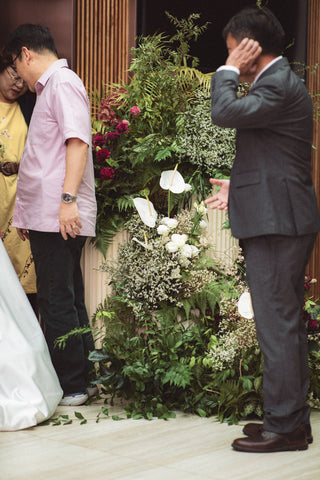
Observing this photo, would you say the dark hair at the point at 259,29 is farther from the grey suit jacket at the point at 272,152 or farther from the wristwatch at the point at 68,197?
the wristwatch at the point at 68,197

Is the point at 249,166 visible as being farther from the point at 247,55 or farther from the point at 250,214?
the point at 247,55

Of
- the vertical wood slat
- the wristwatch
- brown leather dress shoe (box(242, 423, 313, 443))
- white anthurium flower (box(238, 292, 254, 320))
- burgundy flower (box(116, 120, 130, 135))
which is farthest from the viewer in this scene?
the vertical wood slat

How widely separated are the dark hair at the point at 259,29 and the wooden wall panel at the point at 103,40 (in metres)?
1.75

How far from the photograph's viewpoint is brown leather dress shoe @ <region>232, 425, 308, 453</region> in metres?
2.21

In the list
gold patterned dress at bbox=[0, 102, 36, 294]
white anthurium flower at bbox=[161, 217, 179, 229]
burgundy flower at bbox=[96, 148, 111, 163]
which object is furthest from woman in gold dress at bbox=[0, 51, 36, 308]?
white anthurium flower at bbox=[161, 217, 179, 229]

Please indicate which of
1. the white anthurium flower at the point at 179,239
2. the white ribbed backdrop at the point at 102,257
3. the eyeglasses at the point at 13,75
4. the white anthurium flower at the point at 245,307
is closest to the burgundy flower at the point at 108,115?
the eyeglasses at the point at 13,75

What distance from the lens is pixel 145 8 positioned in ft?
15.5

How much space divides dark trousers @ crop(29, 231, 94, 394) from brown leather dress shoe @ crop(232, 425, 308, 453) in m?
0.95

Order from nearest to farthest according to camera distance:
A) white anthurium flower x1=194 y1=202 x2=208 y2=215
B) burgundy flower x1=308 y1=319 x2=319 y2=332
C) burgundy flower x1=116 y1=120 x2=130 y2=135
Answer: burgundy flower x1=308 y1=319 x2=319 y2=332, white anthurium flower x1=194 y1=202 x2=208 y2=215, burgundy flower x1=116 y1=120 x2=130 y2=135

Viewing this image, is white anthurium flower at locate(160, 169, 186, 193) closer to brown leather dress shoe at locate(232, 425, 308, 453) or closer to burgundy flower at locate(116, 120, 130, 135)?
burgundy flower at locate(116, 120, 130, 135)

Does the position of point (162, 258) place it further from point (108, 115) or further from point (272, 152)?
point (272, 152)

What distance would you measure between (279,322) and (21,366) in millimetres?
1029

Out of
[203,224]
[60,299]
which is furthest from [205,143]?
[60,299]

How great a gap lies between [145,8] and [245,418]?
3126 millimetres
